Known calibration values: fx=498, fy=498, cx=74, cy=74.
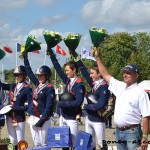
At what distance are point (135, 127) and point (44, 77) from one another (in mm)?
3109

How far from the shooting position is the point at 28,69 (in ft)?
34.8

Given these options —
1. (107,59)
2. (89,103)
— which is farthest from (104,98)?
(107,59)

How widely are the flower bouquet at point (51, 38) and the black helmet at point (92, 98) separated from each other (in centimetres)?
128

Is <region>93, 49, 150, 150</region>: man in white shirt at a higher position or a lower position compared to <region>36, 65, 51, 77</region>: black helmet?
lower

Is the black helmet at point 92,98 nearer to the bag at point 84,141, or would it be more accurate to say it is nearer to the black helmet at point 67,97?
the black helmet at point 67,97

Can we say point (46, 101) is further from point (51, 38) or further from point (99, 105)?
point (51, 38)

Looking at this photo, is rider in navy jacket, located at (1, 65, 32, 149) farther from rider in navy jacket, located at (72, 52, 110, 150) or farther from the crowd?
rider in navy jacket, located at (72, 52, 110, 150)

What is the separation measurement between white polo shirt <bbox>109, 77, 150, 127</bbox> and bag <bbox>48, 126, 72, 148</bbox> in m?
2.58

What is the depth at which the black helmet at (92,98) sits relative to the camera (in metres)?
9.78

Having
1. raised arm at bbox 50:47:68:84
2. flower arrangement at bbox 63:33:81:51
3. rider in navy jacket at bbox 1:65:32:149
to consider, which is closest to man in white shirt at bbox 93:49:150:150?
flower arrangement at bbox 63:33:81:51

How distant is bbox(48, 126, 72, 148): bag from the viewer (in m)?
9.71

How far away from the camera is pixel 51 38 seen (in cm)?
1025

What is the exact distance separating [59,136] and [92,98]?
99 centimetres

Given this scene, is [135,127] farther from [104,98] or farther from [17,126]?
[17,126]
